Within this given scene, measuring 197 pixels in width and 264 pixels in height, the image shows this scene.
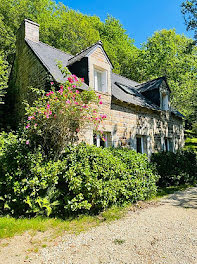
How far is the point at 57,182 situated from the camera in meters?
4.75

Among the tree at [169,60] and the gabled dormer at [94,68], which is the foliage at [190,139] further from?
the gabled dormer at [94,68]

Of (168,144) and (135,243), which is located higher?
(168,144)

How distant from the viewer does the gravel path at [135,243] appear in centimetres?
297

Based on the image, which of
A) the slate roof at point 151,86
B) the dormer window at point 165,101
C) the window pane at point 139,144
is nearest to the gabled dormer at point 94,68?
the window pane at point 139,144

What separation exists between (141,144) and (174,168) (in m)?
2.44

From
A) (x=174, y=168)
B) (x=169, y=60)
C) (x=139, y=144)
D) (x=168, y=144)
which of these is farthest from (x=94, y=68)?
(x=169, y=60)

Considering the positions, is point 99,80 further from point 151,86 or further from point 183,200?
point 183,200

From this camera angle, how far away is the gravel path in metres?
2.97

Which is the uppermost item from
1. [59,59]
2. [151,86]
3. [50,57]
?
[59,59]

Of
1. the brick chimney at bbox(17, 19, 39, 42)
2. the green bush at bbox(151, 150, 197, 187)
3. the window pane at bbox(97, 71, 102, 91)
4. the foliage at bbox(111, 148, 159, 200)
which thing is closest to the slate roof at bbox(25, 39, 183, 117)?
the brick chimney at bbox(17, 19, 39, 42)

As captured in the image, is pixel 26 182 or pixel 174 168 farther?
pixel 174 168

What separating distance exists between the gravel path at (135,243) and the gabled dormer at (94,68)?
5793 millimetres

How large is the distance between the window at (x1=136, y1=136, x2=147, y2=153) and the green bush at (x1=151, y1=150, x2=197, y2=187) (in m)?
1.80


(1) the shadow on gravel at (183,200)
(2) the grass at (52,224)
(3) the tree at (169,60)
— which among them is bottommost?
(1) the shadow on gravel at (183,200)
